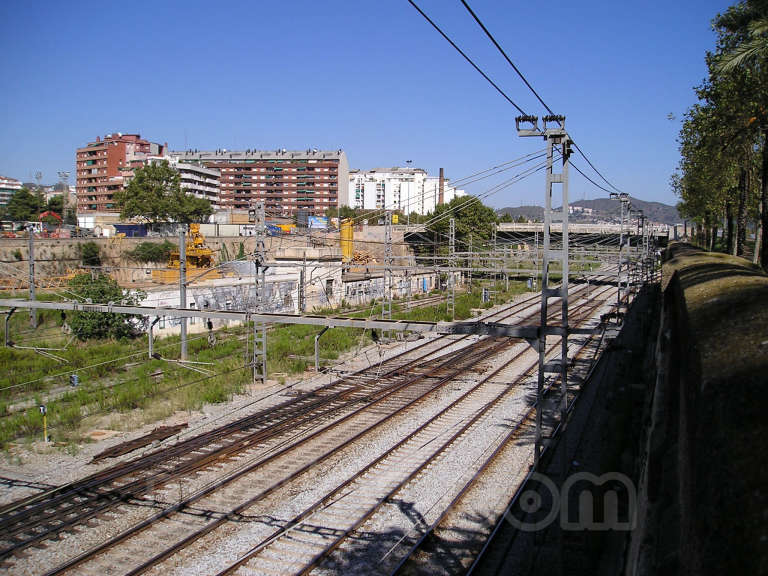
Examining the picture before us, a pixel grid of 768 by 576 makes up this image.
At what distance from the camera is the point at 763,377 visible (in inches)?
101

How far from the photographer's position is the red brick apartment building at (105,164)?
77.6 m

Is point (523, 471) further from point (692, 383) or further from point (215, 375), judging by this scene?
point (215, 375)

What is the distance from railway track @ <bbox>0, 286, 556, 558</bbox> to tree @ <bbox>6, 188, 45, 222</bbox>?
66.6m

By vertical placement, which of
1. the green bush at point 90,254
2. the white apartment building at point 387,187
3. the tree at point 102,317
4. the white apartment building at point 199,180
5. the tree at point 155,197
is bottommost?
the tree at point 102,317

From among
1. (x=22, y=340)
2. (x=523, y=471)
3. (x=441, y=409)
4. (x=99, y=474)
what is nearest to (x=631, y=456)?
(x=523, y=471)

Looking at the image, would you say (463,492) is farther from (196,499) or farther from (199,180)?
(199,180)

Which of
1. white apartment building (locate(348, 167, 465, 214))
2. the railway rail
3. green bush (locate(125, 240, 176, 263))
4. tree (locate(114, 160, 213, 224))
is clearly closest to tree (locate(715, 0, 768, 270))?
the railway rail

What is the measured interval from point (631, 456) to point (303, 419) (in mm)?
6564

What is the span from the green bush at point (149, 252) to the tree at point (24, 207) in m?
36.2

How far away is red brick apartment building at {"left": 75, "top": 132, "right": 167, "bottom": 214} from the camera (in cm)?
7756

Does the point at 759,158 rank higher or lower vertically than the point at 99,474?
higher

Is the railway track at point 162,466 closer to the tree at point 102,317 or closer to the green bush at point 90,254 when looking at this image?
the tree at point 102,317

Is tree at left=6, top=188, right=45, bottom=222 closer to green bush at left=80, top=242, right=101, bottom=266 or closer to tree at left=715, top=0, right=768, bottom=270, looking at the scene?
green bush at left=80, top=242, right=101, bottom=266

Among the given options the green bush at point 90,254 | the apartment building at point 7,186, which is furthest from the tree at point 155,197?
the apartment building at point 7,186
